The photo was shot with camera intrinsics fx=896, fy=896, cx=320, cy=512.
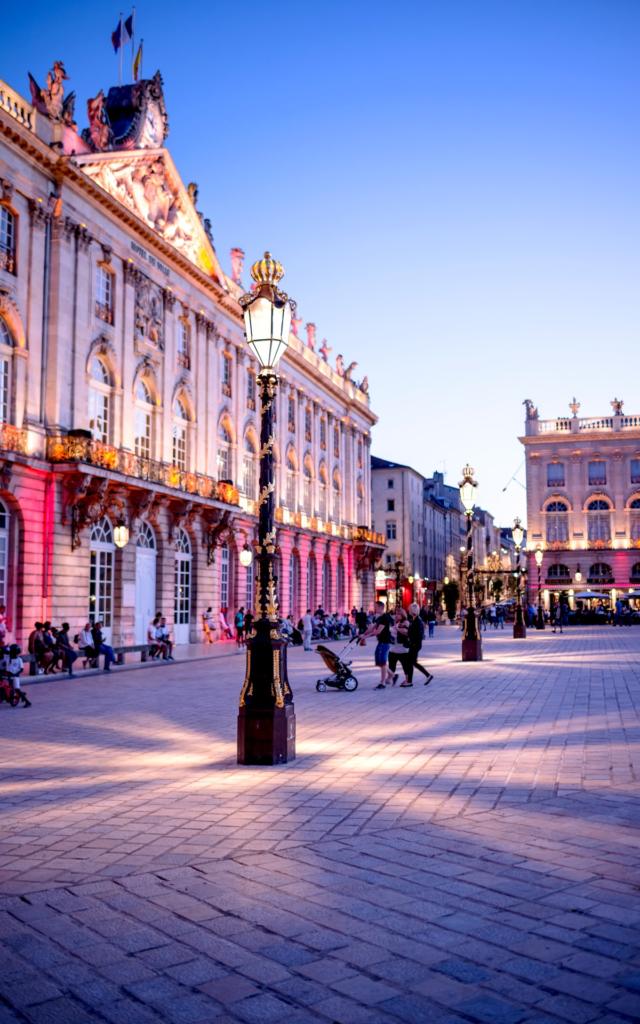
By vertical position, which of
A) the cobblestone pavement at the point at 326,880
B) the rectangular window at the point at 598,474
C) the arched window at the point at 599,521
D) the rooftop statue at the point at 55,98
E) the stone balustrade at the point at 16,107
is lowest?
the cobblestone pavement at the point at 326,880

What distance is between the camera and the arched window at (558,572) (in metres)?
74.1

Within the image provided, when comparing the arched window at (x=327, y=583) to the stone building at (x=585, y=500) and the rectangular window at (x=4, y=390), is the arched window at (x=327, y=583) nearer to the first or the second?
the stone building at (x=585, y=500)

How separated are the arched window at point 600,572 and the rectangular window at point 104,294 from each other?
52547 millimetres

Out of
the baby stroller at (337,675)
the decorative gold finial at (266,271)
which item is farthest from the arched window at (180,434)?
the decorative gold finial at (266,271)

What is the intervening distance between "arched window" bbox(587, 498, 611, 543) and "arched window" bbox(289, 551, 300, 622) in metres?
32.9

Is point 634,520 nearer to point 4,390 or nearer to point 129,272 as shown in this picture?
point 129,272

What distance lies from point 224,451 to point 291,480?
989 centimetres

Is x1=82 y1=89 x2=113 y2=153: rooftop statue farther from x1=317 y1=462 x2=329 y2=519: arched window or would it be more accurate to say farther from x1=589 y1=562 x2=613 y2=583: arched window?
x1=589 y1=562 x2=613 y2=583: arched window

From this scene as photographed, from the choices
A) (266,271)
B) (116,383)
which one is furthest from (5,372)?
(266,271)

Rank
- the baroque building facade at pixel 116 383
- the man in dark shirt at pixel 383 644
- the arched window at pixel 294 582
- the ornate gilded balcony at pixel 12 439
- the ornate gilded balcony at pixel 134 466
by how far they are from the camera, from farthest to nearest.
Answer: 1. the arched window at pixel 294 582
2. the ornate gilded balcony at pixel 134 466
3. the baroque building facade at pixel 116 383
4. the ornate gilded balcony at pixel 12 439
5. the man in dark shirt at pixel 383 644

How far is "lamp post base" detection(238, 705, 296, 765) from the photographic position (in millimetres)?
8703

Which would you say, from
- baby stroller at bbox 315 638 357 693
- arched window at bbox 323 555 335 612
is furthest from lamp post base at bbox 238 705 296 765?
arched window at bbox 323 555 335 612

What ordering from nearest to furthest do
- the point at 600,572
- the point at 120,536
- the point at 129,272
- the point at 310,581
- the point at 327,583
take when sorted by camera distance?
the point at 120,536 < the point at 129,272 < the point at 310,581 < the point at 327,583 < the point at 600,572

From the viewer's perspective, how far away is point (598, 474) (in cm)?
7381
